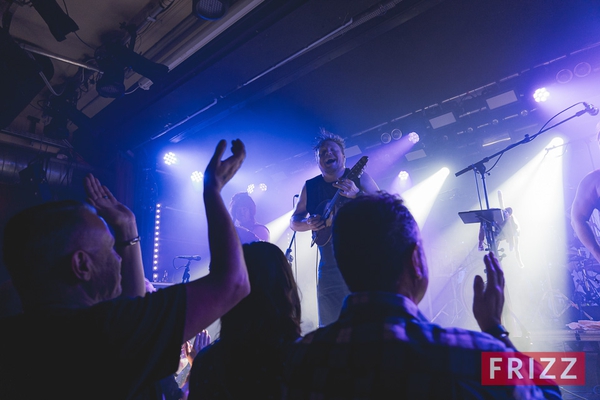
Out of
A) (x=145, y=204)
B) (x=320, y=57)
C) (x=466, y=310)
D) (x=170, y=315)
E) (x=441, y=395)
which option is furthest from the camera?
(x=466, y=310)

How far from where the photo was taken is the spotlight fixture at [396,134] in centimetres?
754

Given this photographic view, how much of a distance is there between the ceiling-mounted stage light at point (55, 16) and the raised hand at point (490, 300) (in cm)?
491

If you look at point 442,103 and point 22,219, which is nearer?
point 22,219

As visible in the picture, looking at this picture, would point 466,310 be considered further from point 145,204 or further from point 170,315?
point 170,315

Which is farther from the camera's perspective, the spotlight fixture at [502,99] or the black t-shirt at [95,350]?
the spotlight fixture at [502,99]

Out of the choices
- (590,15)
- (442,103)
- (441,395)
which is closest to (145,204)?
(442,103)

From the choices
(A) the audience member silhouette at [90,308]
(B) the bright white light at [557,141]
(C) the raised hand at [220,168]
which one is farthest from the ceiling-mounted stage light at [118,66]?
(B) the bright white light at [557,141]

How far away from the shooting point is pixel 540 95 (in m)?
6.55

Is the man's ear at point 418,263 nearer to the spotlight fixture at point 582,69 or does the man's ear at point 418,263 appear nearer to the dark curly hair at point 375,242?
the dark curly hair at point 375,242

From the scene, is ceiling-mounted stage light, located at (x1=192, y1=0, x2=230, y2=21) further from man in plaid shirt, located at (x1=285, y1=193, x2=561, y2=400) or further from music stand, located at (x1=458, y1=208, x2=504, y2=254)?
man in plaid shirt, located at (x1=285, y1=193, x2=561, y2=400)

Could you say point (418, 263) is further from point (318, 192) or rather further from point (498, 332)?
point (318, 192)

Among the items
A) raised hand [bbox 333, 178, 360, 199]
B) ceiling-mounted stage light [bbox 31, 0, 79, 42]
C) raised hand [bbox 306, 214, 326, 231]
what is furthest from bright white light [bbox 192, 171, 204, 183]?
raised hand [bbox 333, 178, 360, 199]

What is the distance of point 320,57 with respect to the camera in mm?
5055

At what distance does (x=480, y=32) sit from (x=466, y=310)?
6406mm
